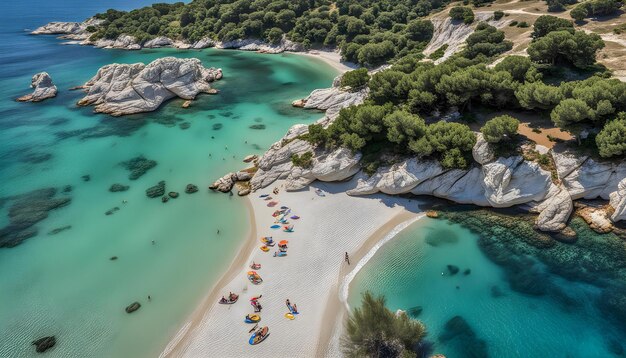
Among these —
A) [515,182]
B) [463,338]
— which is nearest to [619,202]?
[515,182]

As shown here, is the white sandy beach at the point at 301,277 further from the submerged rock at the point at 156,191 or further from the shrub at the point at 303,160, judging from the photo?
the submerged rock at the point at 156,191

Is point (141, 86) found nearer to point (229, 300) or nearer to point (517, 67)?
point (229, 300)

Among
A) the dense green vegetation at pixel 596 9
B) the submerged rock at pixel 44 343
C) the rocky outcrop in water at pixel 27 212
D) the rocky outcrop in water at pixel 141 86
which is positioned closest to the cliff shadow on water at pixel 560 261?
the submerged rock at pixel 44 343

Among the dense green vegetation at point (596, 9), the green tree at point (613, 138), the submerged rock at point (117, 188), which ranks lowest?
the submerged rock at point (117, 188)

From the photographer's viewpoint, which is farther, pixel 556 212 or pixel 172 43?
pixel 172 43

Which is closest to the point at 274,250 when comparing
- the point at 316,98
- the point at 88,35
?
the point at 316,98

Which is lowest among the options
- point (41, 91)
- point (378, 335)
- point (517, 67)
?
point (378, 335)
